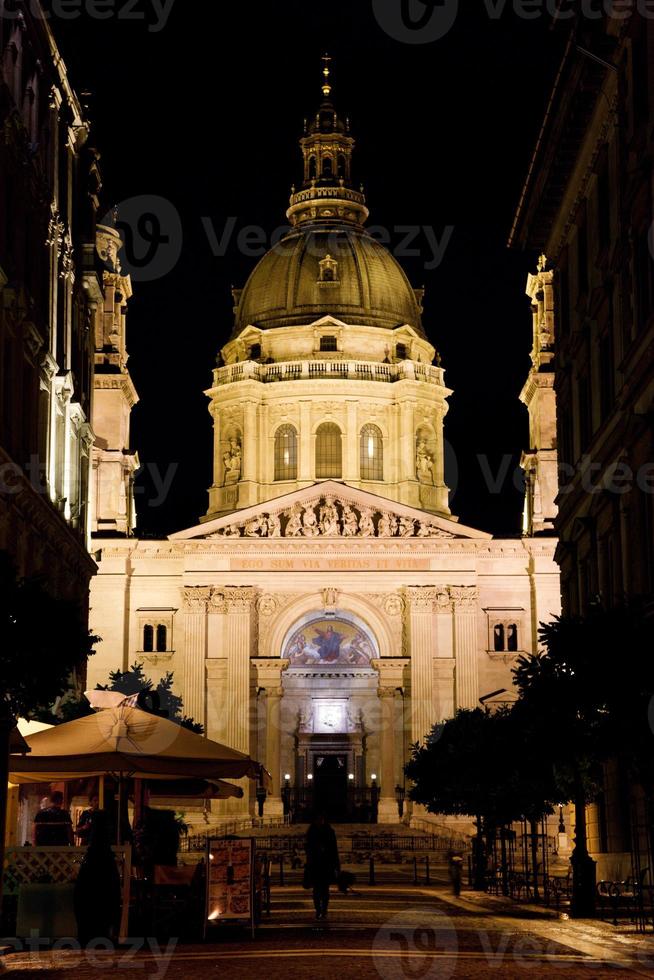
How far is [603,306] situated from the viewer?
139ft

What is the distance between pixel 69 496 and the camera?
5625cm

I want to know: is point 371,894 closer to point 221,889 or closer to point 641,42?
point 221,889

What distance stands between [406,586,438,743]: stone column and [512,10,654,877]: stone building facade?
42741mm

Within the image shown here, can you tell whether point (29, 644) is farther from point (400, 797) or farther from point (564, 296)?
point (400, 797)

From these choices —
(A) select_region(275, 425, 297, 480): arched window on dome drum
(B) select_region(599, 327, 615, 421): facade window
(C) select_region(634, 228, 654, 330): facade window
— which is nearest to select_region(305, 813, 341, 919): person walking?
(C) select_region(634, 228, 654, 330): facade window

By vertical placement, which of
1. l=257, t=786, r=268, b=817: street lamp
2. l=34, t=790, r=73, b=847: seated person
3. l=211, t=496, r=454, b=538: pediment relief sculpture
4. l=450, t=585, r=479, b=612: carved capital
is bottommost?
l=34, t=790, r=73, b=847: seated person

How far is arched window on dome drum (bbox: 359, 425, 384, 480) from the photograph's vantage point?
111812mm

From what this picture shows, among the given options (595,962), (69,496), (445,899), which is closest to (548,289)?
(69,496)

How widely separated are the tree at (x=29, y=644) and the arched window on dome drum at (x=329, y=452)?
270ft

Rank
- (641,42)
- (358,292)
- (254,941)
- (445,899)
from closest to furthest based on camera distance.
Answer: (254,941) < (641,42) < (445,899) < (358,292)

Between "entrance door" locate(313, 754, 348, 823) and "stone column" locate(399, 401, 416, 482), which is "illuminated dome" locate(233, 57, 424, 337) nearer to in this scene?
"stone column" locate(399, 401, 416, 482)

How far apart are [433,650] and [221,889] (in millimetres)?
67914
